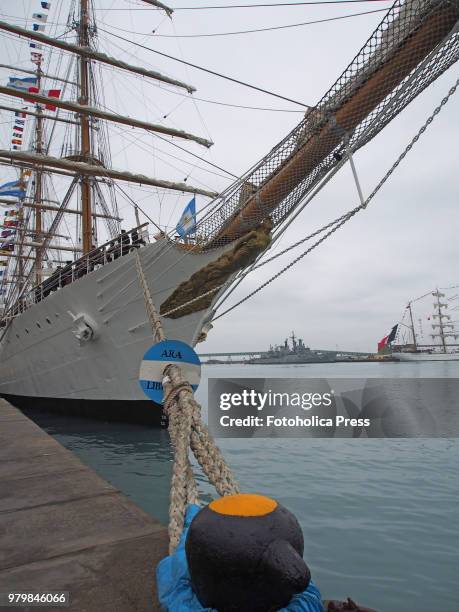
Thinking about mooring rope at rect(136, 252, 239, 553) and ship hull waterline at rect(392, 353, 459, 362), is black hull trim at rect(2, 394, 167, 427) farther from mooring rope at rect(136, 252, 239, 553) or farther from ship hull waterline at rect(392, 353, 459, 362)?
ship hull waterline at rect(392, 353, 459, 362)

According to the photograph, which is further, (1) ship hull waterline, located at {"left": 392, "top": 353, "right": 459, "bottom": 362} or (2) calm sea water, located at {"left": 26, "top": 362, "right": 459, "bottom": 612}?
(1) ship hull waterline, located at {"left": 392, "top": 353, "right": 459, "bottom": 362}

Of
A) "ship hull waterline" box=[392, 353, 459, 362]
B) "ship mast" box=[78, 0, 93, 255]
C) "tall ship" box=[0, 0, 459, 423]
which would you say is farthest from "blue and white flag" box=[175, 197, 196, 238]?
"ship hull waterline" box=[392, 353, 459, 362]

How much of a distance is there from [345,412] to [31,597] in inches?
738

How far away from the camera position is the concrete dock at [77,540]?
175 cm

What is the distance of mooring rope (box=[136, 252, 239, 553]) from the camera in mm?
2354

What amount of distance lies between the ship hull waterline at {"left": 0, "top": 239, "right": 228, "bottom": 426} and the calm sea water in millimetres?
890

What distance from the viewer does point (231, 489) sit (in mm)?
2457

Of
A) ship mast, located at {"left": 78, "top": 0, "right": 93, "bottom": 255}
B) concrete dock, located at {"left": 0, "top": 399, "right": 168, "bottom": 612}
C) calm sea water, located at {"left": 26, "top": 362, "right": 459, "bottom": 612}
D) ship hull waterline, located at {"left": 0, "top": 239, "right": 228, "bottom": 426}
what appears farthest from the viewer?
ship mast, located at {"left": 78, "top": 0, "right": 93, "bottom": 255}

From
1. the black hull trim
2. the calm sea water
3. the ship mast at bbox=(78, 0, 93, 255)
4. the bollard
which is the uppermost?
the ship mast at bbox=(78, 0, 93, 255)

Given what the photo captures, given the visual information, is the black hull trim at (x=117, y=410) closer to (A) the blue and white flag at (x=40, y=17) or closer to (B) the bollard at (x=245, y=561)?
(B) the bollard at (x=245, y=561)

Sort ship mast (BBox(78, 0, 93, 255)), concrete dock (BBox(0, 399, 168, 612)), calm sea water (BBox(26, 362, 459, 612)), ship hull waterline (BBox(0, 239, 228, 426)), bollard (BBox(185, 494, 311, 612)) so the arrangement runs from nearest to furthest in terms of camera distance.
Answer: bollard (BBox(185, 494, 311, 612)) → concrete dock (BBox(0, 399, 168, 612)) → calm sea water (BBox(26, 362, 459, 612)) → ship hull waterline (BBox(0, 239, 228, 426)) → ship mast (BBox(78, 0, 93, 255))

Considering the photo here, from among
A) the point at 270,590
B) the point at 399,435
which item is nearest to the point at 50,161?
the point at 399,435

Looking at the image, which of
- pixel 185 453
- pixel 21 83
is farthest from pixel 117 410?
pixel 21 83

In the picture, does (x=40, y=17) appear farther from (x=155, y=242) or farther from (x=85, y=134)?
(x=155, y=242)
